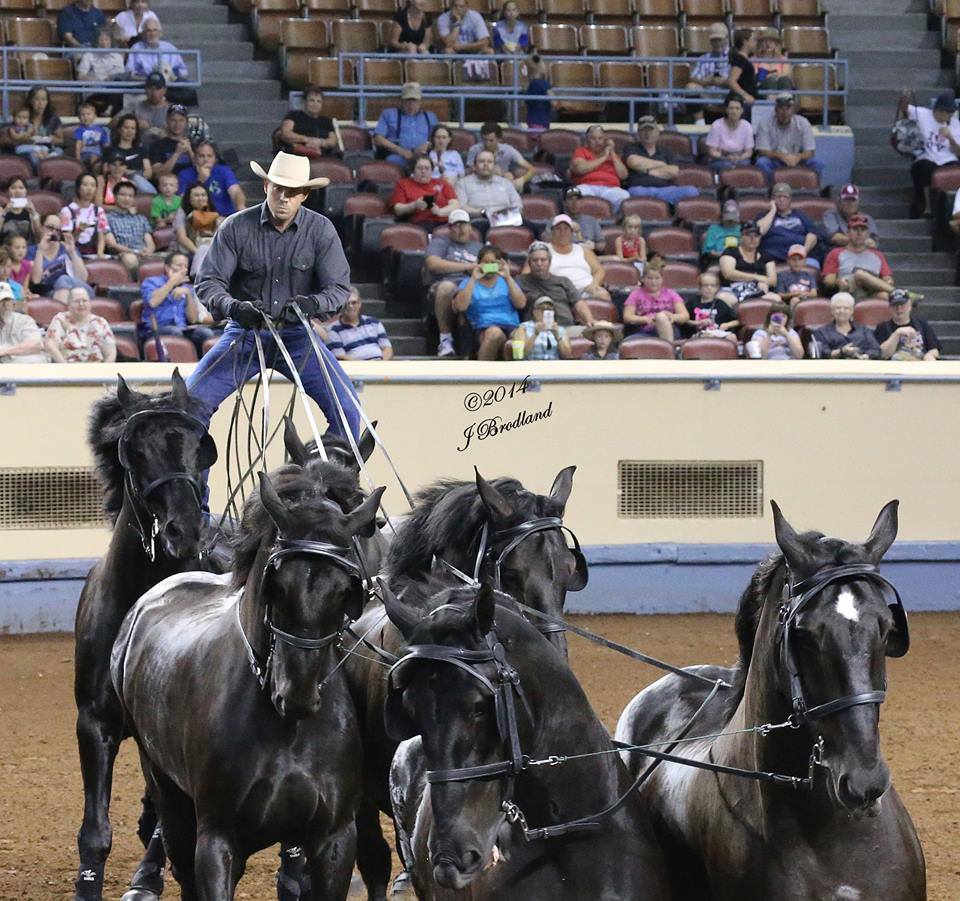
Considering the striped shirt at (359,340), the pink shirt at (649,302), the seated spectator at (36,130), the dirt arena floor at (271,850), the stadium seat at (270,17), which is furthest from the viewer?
the stadium seat at (270,17)

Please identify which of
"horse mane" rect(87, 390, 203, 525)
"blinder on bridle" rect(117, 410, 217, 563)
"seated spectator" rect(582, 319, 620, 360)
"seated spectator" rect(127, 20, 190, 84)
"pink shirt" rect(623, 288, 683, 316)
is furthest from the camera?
"seated spectator" rect(127, 20, 190, 84)

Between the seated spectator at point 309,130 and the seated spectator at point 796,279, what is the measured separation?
17.4 ft

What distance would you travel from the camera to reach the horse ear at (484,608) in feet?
13.8

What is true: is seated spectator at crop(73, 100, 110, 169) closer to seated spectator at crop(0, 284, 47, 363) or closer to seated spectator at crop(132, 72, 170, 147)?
seated spectator at crop(132, 72, 170, 147)

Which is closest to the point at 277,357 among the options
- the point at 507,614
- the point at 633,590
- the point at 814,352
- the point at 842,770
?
the point at 507,614

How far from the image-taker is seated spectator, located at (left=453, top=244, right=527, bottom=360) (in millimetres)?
14750

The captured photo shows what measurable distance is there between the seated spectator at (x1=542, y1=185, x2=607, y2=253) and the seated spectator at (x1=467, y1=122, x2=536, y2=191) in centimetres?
83

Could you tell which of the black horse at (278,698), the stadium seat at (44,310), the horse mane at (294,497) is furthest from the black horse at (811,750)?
the stadium seat at (44,310)

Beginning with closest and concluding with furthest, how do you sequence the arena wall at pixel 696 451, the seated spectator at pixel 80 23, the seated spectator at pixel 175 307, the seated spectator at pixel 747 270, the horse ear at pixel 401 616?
the horse ear at pixel 401 616
the arena wall at pixel 696 451
the seated spectator at pixel 175 307
the seated spectator at pixel 747 270
the seated spectator at pixel 80 23

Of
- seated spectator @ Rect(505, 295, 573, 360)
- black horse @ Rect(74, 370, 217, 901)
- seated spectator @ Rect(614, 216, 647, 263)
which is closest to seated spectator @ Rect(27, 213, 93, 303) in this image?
seated spectator @ Rect(505, 295, 573, 360)

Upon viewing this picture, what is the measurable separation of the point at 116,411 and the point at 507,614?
3272mm

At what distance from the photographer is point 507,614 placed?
4457mm

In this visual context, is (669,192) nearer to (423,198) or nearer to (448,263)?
(423,198)

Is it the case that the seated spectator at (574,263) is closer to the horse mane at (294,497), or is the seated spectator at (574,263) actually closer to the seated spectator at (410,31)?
the seated spectator at (410,31)
